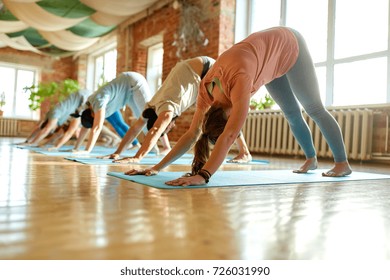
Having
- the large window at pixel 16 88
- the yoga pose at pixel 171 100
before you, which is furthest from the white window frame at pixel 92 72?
the yoga pose at pixel 171 100

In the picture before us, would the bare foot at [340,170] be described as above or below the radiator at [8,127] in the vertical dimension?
below

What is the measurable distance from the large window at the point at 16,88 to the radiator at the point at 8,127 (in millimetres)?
258

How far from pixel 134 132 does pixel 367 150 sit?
8.95ft

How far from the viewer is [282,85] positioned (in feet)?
7.59

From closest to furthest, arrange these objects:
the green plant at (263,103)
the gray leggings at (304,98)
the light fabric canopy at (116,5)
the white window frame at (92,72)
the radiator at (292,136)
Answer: the gray leggings at (304,98) → the radiator at (292,136) → the green plant at (263,103) → the light fabric canopy at (116,5) → the white window frame at (92,72)

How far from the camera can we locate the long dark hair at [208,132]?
1.68 meters

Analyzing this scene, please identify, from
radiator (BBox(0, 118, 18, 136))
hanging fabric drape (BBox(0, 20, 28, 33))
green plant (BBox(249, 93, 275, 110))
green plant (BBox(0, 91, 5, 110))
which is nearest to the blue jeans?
green plant (BBox(249, 93, 275, 110))

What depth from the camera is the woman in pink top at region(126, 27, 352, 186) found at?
63.0 inches

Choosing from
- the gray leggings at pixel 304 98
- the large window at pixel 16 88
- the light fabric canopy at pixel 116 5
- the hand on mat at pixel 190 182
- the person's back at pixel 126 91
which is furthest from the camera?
the large window at pixel 16 88

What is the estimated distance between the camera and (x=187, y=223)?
97 centimetres

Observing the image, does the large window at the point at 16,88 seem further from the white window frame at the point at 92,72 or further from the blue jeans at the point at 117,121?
the blue jeans at the point at 117,121

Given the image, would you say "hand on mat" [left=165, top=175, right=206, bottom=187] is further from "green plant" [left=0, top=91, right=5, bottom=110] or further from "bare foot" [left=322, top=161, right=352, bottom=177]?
"green plant" [left=0, top=91, right=5, bottom=110]

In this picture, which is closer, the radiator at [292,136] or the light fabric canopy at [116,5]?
the radiator at [292,136]

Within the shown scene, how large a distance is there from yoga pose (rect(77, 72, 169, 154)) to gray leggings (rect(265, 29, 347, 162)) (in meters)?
1.74
